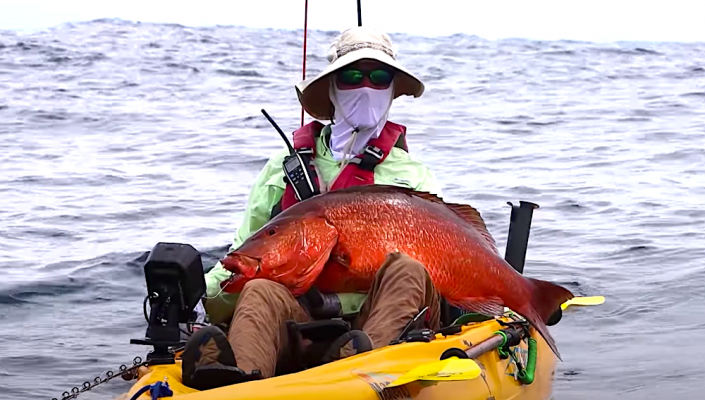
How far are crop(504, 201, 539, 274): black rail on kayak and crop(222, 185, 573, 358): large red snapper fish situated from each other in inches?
39.4

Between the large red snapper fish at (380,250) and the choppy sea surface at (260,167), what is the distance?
1865mm

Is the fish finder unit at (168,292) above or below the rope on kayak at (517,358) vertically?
above

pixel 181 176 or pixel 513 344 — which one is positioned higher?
pixel 513 344

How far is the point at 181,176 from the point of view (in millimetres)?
14312

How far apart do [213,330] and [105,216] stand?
8.30m

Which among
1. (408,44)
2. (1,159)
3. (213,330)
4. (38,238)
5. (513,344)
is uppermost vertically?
(213,330)

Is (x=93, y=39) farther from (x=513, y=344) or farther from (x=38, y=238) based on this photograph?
(x=513, y=344)

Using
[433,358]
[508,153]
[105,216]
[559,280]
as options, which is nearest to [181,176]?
[105,216]

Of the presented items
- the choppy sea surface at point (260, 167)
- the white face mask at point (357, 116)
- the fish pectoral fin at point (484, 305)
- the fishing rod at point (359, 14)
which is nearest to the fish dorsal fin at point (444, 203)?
the fish pectoral fin at point (484, 305)

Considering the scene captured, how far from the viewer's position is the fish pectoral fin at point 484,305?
4.74m

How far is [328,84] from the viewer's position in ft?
18.2

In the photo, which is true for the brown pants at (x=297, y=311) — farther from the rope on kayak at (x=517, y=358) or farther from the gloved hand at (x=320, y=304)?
the rope on kayak at (x=517, y=358)

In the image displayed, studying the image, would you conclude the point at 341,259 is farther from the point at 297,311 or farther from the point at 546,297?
the point at 546,297

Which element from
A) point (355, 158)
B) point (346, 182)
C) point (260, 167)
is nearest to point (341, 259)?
point (346, 182)
